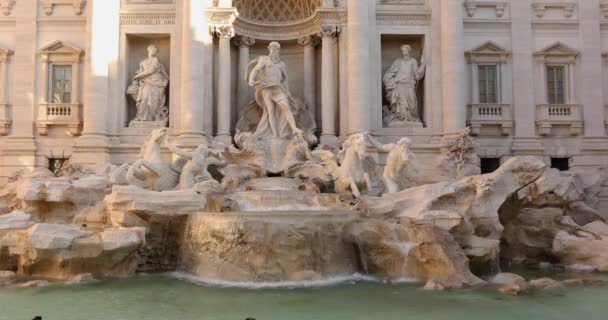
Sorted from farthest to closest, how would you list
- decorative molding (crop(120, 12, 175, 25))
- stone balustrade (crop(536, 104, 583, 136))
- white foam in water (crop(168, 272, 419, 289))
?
stone balustrade (crop(536, 104, 583, 136)) → decorative molding (crop(120, 12, 175, 25)) → white foam in water (crop(168, 272, 419, 289))

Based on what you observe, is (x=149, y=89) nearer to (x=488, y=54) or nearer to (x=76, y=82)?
(x=76, y=82)

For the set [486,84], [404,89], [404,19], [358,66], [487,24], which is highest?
[404,19]

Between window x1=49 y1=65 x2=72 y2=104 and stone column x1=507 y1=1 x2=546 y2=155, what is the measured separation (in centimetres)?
1463

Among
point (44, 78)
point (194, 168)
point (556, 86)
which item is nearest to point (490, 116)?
point (556, 86)

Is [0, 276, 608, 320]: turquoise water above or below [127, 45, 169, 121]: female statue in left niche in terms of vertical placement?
below

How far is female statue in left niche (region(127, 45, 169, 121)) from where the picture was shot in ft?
55.6

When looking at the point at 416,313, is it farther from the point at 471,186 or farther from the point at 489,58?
the point at 489,58

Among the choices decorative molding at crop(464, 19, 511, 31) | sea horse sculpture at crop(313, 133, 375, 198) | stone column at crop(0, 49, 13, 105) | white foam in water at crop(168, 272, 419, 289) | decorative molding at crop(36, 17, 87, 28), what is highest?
decorative molding at crop(36, 17, 87, 28)

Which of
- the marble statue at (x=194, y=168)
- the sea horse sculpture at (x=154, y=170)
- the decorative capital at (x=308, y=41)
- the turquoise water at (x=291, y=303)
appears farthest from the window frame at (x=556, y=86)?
the sea horse sculpture at (x=154, y=170)

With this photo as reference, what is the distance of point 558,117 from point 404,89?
16.9 feet

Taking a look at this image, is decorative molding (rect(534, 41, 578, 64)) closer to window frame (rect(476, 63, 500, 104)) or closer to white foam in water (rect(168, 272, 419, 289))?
window frame (rect(476, 63, 500, 104))

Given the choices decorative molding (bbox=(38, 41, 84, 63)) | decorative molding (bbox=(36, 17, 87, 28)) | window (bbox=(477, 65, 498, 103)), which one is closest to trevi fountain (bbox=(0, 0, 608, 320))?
window (bbox=(477, 65, 498, 103))

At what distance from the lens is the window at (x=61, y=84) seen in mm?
17562

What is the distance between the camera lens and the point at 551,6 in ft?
57.9
